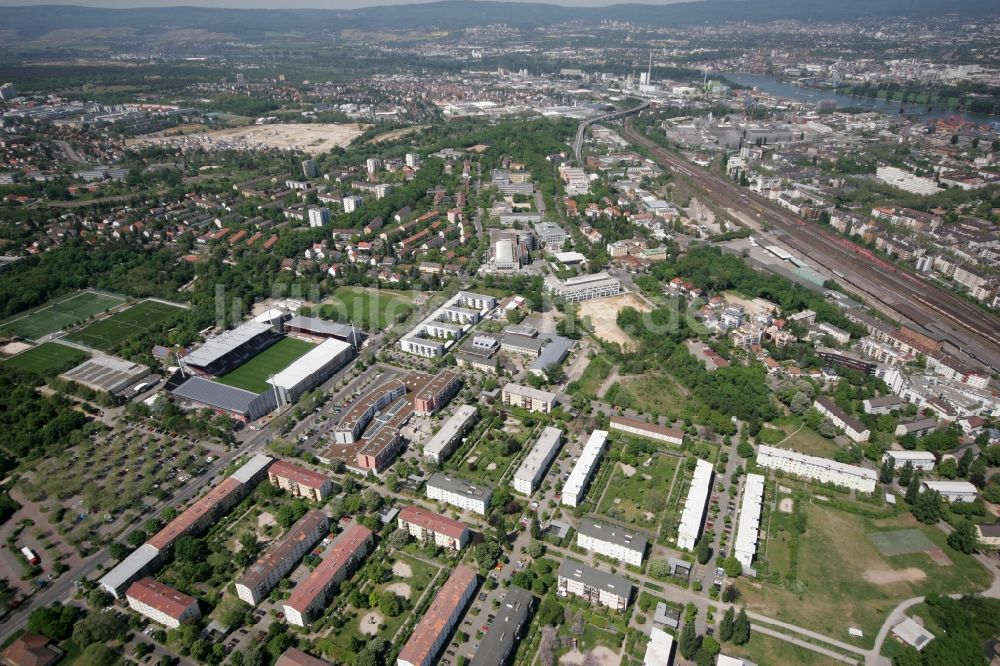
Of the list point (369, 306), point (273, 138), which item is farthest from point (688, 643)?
point (273, 138)

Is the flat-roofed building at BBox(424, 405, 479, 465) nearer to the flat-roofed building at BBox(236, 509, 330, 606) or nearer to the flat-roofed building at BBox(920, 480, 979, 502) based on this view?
the flat-roofed building at BBox(236, 509, 330, 606)

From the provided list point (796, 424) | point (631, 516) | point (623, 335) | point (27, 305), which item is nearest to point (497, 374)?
point (623, 335)

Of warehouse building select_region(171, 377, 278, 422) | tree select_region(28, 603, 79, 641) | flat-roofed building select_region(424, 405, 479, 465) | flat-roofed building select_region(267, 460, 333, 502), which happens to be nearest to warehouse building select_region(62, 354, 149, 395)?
warehouse building select_region(171, 377, 278, 422)

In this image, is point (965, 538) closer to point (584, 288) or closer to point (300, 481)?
point (584, 288)

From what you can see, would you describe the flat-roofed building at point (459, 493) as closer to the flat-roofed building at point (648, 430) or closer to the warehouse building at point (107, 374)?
the flat-roofed building at point (648, 430)

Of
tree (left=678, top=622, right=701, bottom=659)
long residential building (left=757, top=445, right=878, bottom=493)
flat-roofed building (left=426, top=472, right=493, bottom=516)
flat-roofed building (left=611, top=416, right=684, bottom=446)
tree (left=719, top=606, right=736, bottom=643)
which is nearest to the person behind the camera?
tree (left=678, top=622, right=701, bottom=659)

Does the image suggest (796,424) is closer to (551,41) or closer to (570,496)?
(570,496)
